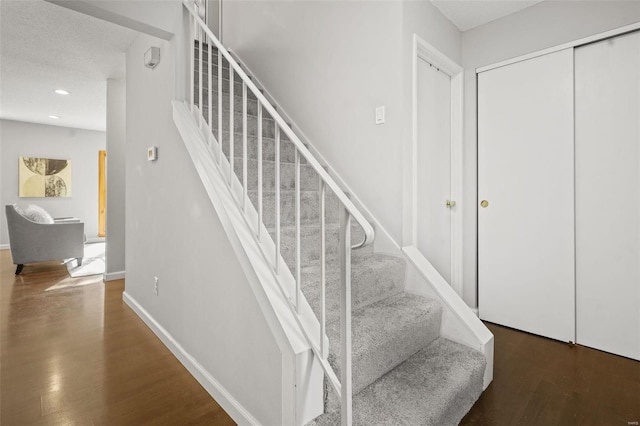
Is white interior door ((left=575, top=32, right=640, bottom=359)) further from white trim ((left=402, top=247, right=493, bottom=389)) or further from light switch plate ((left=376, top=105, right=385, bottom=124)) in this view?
light switch plate ((left=376, top=105, right=385, bottom=124))

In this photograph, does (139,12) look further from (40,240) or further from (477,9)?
(40,240)

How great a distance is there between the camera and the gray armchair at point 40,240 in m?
4.38

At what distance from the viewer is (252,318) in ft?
4.68

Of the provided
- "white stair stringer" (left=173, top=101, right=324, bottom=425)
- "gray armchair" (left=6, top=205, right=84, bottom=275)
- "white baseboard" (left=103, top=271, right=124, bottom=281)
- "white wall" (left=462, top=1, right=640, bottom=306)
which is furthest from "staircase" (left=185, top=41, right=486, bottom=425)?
"gray armchair" (left=6, top=205, right=84, bottom=275)

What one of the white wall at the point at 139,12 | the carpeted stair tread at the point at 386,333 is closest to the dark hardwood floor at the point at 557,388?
the carpeted stair tread at the point at 386,333

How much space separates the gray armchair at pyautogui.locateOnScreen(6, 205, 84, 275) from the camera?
4.38m

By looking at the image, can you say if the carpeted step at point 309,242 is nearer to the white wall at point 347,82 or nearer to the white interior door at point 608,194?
the white wall at point 347,82

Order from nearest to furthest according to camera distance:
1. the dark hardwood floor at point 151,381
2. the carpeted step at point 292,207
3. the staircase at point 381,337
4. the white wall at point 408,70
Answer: the staircase at point 381,337
the dark hardwood floor at point 151,381
the carpeted step at point 292,207
the white wall at point 408,70

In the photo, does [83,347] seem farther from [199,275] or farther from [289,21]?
[289,21]

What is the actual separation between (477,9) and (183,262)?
287 cm

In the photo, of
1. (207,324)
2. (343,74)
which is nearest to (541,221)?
(343,74)

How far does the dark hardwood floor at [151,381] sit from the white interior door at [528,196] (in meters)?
0.25

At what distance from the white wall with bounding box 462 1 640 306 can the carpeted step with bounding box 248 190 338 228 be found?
49.3 inches

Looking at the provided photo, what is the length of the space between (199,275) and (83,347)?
122 centimetres
